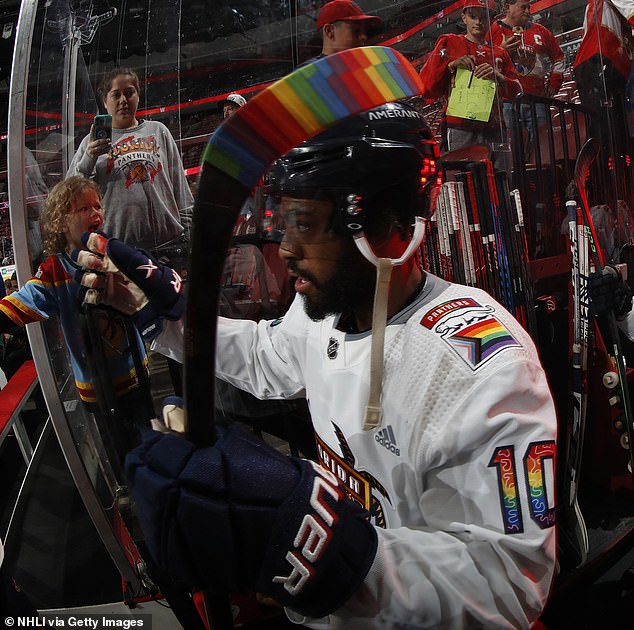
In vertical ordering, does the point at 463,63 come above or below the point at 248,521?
above

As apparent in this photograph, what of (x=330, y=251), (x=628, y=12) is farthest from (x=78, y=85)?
(x=628, y=12)

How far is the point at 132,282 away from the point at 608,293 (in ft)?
4.13

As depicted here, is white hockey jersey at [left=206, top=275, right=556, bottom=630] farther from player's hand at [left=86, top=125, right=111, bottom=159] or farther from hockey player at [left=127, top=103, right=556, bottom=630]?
player's hand at [left=86, top=125, right=111, bottom=159]

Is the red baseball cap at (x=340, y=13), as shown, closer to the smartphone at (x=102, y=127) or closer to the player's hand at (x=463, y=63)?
the player's hand at (x=463, y=63)

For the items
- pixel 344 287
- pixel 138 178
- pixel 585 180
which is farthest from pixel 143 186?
pixel 585 180

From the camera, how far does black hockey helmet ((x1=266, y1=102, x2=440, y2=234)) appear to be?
2.01 feet

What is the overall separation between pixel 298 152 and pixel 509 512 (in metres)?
0.52

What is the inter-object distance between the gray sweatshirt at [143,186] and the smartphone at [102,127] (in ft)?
0.04

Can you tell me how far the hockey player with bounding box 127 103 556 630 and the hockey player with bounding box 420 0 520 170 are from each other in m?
0.37

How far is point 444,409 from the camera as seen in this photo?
67cm

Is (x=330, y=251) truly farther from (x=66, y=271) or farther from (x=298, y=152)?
(x=66, y=271)

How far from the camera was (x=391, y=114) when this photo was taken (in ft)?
2.10

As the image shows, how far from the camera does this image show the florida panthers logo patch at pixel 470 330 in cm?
69

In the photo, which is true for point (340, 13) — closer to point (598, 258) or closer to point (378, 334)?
point (378, 334)
